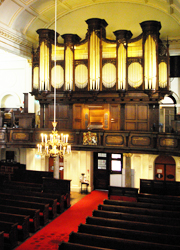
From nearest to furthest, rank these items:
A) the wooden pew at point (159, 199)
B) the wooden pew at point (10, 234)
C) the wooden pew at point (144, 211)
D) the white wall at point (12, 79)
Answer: the wooden pew at point (10, 234), the wooden pew at point (144, 211), the wooden pew at point (159, 199), the white wall at point (12, 79)

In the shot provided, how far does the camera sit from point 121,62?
50.6 feet

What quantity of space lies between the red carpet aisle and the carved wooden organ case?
459 cm

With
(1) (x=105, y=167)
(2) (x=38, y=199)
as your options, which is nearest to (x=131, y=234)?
(2) (x=38, y=199)

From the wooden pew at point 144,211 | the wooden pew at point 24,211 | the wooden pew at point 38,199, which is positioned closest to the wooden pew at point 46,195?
the wooden pew at point 38,199

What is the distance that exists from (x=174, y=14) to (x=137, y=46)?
312 cm

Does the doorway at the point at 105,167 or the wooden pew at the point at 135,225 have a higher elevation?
the doorway at the point at 105,167

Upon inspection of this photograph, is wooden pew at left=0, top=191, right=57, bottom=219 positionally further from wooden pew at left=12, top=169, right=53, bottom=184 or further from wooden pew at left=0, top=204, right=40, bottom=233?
wooden pew at left=12, top=169, right=53, bottom=184

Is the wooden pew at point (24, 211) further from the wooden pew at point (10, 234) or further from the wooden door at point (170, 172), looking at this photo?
the wooden door at point (170, 172)

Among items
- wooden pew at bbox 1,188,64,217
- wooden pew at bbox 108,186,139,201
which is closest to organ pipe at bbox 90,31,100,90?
wooden pew at bbox 108,186,139,201

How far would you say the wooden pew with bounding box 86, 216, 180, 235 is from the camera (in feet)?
28.4

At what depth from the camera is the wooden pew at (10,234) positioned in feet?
31.6

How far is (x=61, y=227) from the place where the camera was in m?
11.9

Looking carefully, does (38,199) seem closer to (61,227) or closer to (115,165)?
(61,227)

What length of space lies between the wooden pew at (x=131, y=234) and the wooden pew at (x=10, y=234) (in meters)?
2.57
